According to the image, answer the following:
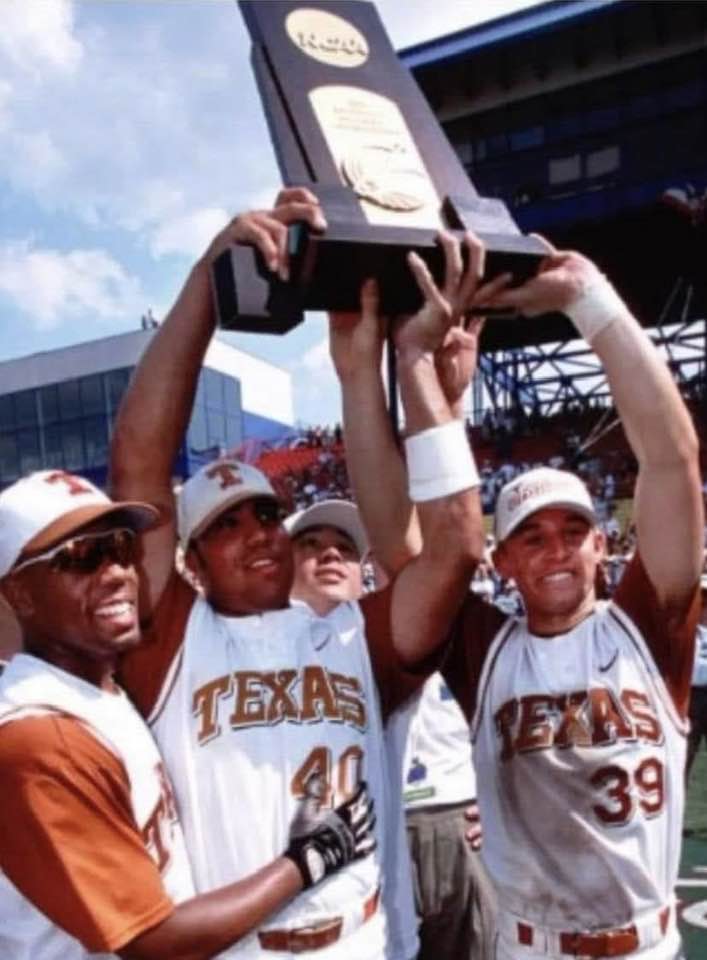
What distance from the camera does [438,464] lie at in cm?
212

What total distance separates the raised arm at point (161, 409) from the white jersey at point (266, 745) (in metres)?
0.21

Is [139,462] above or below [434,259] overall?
below

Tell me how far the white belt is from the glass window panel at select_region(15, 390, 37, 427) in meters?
32.0

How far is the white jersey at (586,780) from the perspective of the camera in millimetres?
2281

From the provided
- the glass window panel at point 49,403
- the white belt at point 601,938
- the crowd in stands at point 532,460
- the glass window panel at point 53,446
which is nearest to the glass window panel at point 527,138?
the crowd in stands at point 532,460

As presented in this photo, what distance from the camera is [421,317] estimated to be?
2.12 metres

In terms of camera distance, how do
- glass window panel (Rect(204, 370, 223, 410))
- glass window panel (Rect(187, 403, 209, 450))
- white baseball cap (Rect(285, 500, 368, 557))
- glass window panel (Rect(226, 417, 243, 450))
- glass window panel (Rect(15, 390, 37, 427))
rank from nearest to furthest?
white baseball cap (Rect(285, 500, 368, 557)) → glass window panel (Rect(187, 403, 209, 450)) → glass window panel (Rect(204, 370, 223, 410)) → glass window panel (Rect(15, 390, 37, 427)) → glass window panel (Rect(226, 417, 243, 450))

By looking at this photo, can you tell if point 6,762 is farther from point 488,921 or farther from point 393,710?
point 488,921


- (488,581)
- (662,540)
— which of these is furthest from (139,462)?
(488,581)

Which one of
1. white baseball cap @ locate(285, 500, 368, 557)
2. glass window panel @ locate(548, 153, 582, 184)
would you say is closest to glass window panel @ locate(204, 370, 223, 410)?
glass window panel @ locate(548, 153, 582, 184)

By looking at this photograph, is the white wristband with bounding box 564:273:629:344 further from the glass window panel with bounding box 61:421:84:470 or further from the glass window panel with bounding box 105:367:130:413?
the glass window panel with bounding box 61:421:84:470

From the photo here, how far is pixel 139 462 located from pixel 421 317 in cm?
65

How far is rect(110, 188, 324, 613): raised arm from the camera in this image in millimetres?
2168

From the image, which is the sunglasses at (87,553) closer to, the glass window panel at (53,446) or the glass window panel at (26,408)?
the glass window panel at (53,446)
